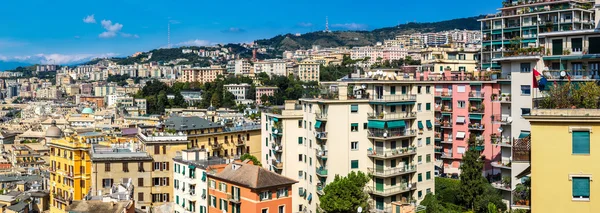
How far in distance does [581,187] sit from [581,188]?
3 cm

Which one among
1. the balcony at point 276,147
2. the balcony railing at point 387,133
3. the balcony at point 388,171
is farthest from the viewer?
the balcony at point 276,147

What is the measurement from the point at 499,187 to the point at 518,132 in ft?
13.0

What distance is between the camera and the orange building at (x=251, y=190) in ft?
123

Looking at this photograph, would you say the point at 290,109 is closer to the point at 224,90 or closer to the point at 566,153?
the point at 566,153

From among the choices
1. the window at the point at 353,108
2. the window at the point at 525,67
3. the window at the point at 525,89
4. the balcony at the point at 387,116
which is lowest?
the balcony at the point at 387,116

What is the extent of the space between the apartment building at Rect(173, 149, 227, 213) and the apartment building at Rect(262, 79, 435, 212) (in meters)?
6.44

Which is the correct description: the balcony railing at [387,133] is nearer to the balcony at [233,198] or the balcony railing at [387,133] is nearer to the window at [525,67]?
the window at [525,67]

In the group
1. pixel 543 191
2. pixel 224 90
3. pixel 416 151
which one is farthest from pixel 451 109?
pixel 224 90

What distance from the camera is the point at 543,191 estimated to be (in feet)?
50.0

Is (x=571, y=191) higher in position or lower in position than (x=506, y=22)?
lower

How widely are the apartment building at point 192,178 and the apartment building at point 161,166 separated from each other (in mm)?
1935

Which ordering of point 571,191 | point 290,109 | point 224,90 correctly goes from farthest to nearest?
point 224,90
point 290,109
point 571,191

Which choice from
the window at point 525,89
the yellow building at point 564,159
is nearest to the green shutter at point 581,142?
the yellow building at point 564,159

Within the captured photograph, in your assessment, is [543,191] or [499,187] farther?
[499,187]
